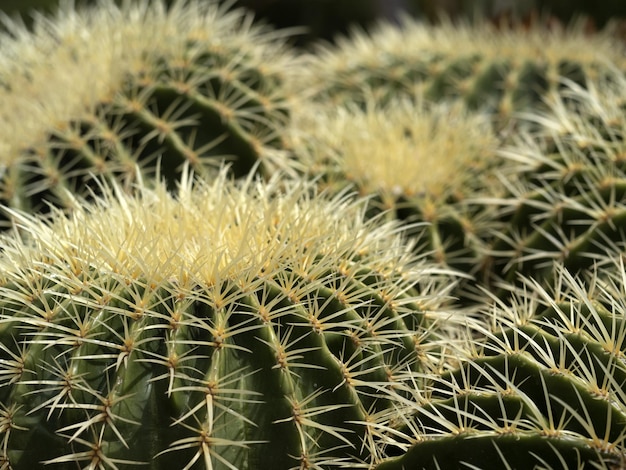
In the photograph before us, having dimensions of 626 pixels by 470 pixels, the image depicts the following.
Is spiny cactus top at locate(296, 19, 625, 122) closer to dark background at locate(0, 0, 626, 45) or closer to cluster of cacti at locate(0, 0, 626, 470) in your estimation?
cluster of cacti at locate(0, 0, 626, 470)

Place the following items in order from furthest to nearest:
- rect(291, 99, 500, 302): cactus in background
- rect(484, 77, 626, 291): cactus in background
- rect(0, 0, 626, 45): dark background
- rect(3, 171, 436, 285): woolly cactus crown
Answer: rect(0, 0, 626, 45): dark background → rect(291, 99, 500, 302): cactus in background → rect(484, 77, 626, 291): cactus in background → rect(3, 171, 436, 285): woolly cactus crown

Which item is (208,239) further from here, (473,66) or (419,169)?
(473,66)

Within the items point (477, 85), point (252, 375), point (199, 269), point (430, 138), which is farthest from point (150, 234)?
point (477, 85)

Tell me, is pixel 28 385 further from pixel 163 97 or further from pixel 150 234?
pixel 163 97

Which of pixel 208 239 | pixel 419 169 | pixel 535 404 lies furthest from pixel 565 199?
pixel 208 239

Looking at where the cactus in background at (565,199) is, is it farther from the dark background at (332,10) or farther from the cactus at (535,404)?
the dark background at (332,10)

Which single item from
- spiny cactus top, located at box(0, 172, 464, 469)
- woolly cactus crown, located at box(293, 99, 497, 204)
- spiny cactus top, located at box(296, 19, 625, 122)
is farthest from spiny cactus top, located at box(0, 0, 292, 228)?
spiny cactus top, located at box(0, 172, 464, 469)
